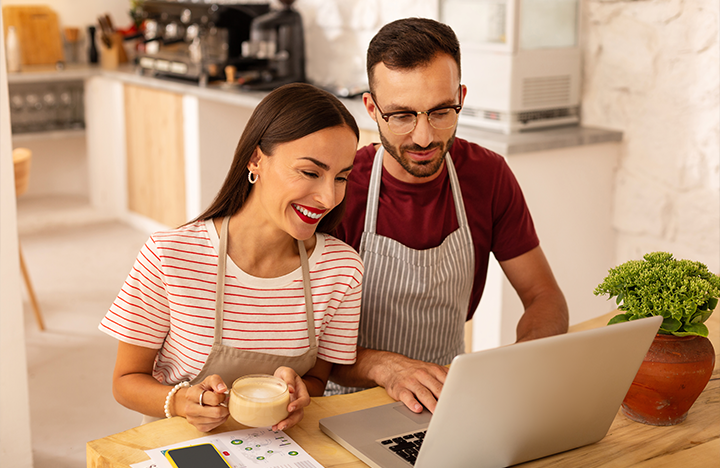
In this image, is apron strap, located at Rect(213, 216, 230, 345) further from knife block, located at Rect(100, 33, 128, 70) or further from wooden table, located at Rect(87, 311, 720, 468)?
knife block, located at Rect(100, 33, 128, 70)

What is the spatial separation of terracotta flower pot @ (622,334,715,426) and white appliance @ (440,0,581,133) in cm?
145

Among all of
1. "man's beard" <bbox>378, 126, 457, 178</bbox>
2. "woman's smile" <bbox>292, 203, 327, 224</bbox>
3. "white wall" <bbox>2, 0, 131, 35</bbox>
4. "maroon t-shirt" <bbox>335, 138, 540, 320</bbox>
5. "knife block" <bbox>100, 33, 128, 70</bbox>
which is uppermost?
"white wall" <bbox>2, 0, 131, 35</bbox>

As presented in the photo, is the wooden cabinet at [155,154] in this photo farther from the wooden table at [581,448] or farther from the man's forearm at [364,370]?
the wooden table at [581,448]

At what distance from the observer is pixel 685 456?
1.04 m

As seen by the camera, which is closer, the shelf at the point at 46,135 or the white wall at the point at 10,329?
the white wall at the point at 10,329

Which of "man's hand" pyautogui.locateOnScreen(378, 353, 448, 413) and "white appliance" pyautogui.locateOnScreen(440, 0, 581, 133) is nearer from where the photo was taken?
"man's hand" pyautogui.locateOnScreen(378, 353, 448, 413)

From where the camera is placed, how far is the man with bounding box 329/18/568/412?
1.41 m

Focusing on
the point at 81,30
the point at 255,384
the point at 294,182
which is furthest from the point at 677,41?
the point at 81,30

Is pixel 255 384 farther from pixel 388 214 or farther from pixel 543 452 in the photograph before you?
pixel 388 214


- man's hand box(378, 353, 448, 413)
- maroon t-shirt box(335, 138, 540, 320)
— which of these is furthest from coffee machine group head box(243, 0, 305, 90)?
man's hand box(378, 353, 448, 413)

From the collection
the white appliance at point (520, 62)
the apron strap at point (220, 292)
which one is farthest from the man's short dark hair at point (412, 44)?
the white appliance at point (520, 62)

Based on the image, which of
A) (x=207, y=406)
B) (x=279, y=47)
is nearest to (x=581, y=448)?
(x=207, y=406)

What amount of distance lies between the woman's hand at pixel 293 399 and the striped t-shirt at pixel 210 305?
0.52 ft

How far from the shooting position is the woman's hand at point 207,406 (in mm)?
1037
